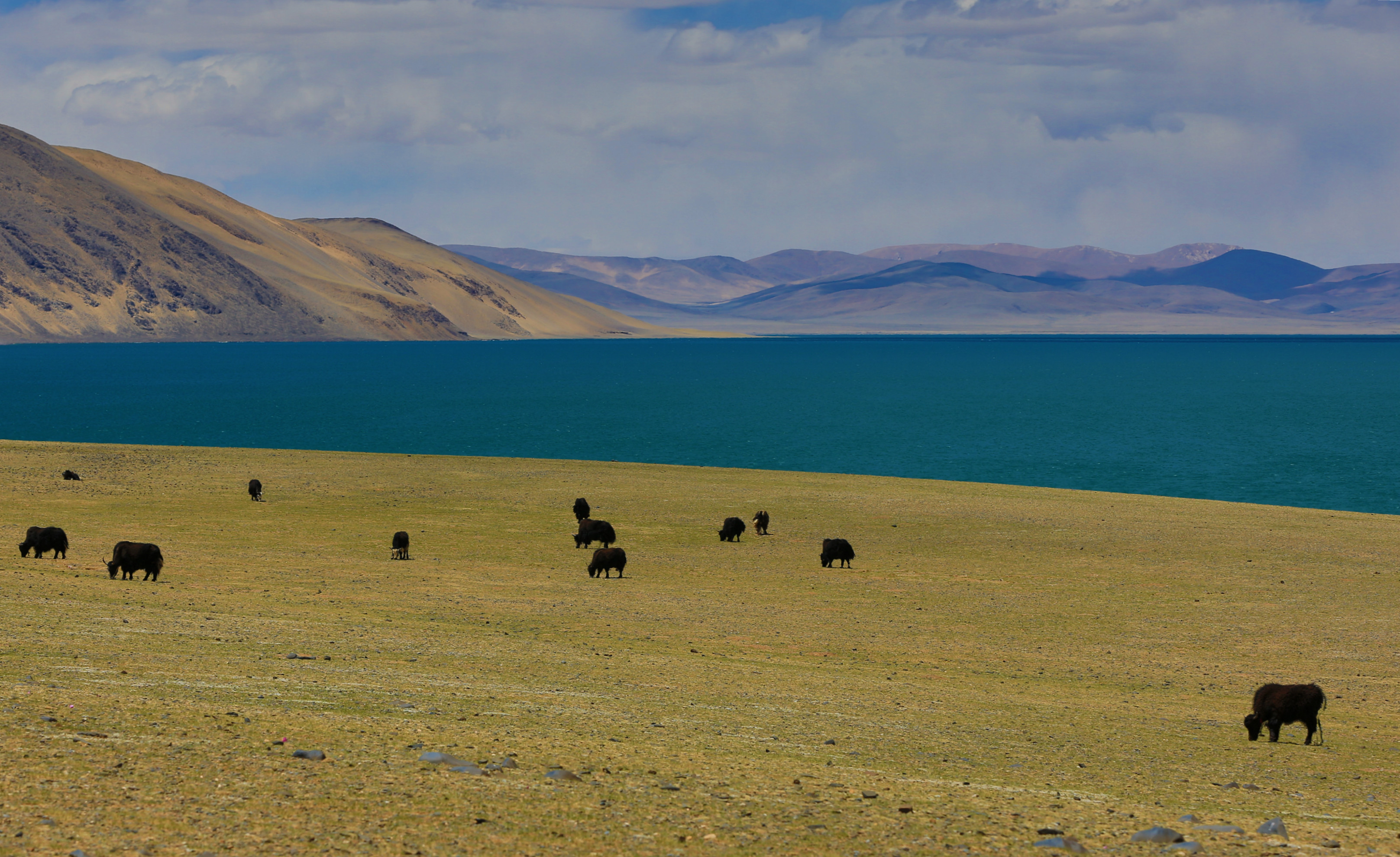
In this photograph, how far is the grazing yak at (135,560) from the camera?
25141mm

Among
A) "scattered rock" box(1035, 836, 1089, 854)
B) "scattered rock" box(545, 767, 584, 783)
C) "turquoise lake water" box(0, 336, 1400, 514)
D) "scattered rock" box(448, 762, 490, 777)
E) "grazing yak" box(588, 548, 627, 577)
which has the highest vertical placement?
"turquoise lake water" box(0, 336, 1400, 514)

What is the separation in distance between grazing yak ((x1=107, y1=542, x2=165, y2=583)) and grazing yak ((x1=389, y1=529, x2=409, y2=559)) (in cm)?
693

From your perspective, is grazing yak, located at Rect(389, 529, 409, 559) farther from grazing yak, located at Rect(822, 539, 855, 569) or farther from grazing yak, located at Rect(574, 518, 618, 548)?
grazing yak, located at Rect(822, 539, 855, 569)

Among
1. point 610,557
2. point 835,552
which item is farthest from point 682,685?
point 835,552

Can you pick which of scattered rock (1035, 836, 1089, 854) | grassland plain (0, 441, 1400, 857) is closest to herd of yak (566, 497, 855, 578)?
grassland plain (0, 441, 1400, 857)

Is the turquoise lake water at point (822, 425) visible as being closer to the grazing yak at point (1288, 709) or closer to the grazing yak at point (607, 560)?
the grazing yak at point (607, 560)

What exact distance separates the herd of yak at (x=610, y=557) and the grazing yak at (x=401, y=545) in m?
0.02

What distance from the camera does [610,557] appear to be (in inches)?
1173

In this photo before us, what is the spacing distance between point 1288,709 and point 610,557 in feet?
57.2

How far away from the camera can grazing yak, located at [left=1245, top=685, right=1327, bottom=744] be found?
15.4 metres

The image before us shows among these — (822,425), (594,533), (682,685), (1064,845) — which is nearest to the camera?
(1064,845)

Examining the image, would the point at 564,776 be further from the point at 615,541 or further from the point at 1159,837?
the point at 615,541

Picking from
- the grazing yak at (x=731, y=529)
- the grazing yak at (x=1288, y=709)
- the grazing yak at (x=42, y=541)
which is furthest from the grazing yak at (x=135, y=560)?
the grazing yak at (x=1288, y=709)

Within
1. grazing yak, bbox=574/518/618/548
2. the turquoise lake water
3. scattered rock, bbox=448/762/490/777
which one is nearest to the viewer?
scattered rock, bbox=448/762/490/777
